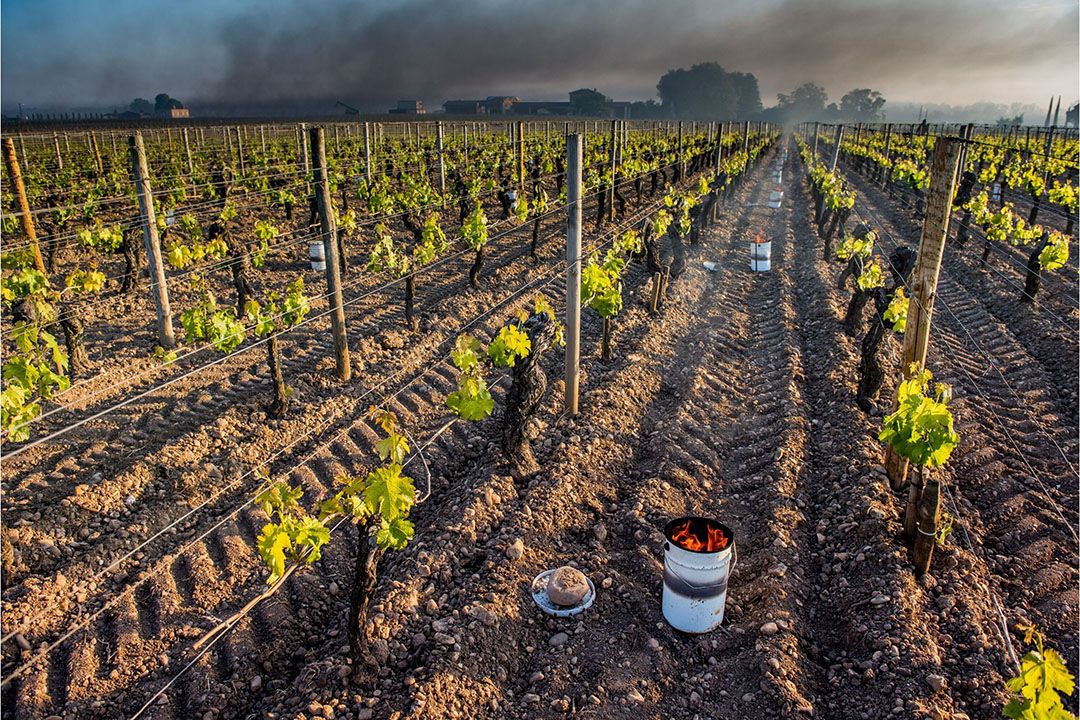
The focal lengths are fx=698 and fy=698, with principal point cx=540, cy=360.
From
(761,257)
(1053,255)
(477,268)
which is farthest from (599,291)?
(1053,255)

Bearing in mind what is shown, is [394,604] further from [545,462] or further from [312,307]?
[312,307]

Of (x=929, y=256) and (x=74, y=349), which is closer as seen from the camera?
(x=929, y=256)

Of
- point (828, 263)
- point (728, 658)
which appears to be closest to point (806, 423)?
point (728, 658)

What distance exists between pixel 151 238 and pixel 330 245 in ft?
9.49

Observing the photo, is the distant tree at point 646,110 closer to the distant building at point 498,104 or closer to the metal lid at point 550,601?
the distant building at point 498,104

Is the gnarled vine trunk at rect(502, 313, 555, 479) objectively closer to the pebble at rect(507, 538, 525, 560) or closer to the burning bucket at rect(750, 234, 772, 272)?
the pebble at rect(507, 538, 525, 560)

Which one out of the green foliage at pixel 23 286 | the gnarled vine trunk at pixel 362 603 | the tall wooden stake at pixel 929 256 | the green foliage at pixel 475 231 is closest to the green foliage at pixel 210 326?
the green foliage at pixel 23 286

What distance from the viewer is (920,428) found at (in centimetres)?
517

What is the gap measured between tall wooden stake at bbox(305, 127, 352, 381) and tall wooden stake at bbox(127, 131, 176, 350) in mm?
2287

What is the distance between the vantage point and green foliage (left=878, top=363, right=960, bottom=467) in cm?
512

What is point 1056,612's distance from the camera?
4.89 m

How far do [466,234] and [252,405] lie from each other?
513 centimetres

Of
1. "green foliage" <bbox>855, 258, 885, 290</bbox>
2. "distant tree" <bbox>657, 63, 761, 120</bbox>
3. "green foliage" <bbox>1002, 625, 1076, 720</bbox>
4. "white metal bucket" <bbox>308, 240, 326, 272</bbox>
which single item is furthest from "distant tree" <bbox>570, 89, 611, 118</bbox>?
"green foliage" <bbox>1002, 625, 1076, 720</bbox>

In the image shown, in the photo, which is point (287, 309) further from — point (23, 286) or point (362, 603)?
point (362, 603)
